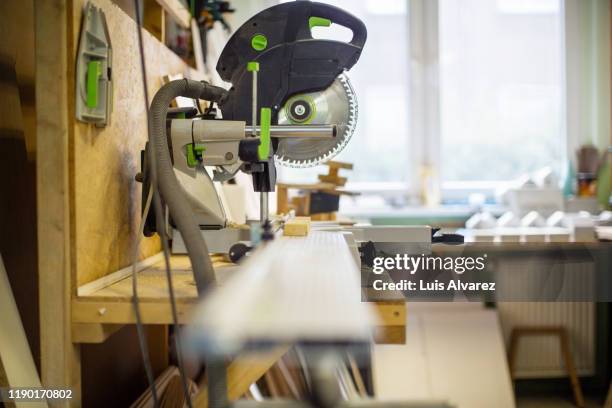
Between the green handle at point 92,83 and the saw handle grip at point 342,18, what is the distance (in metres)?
0.46

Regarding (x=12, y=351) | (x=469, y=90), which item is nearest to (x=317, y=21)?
(x=12, y=351)

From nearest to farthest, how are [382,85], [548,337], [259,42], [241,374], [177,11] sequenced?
[241,374], [259,42], [177,11], [548,337], [382,85]

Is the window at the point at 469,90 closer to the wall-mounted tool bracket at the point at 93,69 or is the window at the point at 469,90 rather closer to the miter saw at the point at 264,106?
the miter saw at the point at 264,106

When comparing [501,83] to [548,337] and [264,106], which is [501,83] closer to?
[548,337]

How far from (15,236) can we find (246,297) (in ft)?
2.95

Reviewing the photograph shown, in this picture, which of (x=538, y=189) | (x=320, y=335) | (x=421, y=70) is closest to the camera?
(x=320, y=335)

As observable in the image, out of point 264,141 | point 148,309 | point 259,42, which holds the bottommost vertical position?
point 148,309

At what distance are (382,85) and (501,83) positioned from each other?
68 centimetres

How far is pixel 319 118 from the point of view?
1.20 meters

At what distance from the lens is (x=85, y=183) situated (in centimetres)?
101

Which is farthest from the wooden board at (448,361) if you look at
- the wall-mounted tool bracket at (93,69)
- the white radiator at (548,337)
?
the wall-mounted tool bracket at (93,69)

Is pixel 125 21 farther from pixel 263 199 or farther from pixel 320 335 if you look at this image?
pixel 320 335

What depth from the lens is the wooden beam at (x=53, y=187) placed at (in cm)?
93

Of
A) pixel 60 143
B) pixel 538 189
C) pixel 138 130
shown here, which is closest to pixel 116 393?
pixel 138 130
